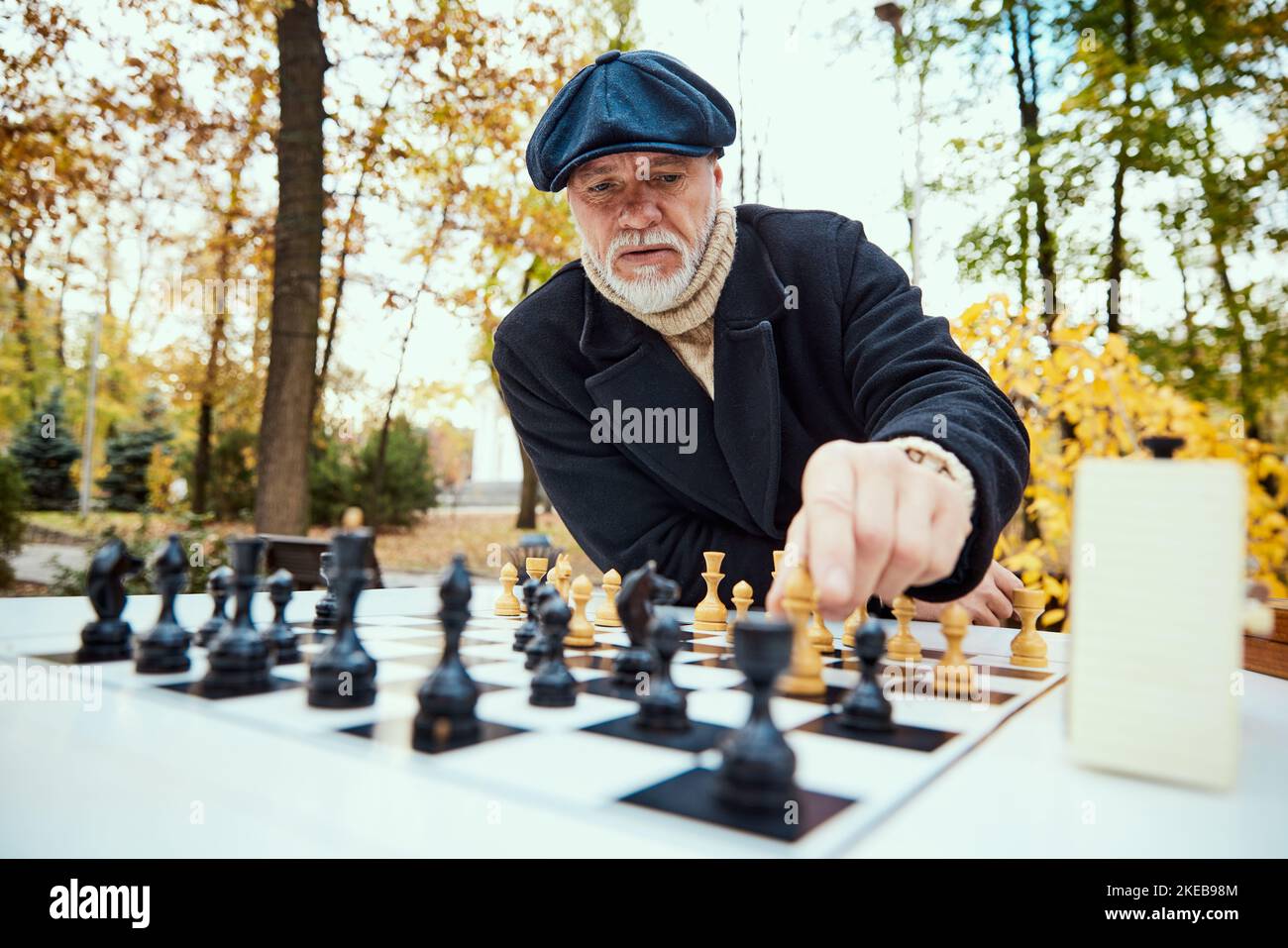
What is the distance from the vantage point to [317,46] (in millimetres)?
5809

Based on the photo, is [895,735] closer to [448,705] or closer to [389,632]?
[448,705]

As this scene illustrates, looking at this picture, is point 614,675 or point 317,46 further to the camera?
point 317,46

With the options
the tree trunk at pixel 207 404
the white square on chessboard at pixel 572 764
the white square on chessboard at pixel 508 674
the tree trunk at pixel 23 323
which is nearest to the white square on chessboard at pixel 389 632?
the white square on chessboard at pixel 508 674

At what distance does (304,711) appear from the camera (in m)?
0.95

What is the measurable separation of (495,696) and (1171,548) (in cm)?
79

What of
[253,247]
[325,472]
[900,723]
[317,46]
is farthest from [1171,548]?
[325,472]

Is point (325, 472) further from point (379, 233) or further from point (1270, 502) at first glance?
point (1270, 502)

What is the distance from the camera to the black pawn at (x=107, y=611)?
1221 millimetres

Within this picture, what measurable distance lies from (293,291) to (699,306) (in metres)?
4.14

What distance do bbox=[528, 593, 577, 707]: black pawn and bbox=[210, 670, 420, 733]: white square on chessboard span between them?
0.15 m

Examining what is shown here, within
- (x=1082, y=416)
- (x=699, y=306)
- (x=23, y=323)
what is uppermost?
(x=23, y=323)

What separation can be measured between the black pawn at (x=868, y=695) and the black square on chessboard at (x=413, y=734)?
377mm

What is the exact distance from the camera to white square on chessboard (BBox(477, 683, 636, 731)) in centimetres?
95

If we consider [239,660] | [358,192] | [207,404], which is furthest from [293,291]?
[207,404]
